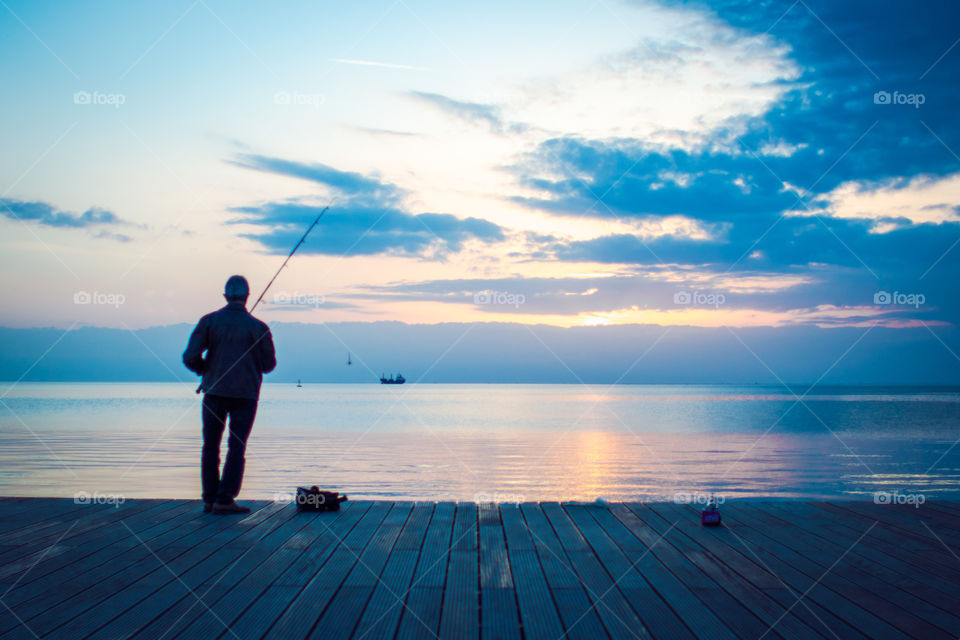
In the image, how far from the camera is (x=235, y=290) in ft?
19.2

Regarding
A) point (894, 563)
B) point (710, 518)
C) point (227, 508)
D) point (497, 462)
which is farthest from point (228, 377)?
point (497, 462)

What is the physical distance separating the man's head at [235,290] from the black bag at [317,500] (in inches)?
70.9

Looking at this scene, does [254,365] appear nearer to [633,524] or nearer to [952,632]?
[633,524]

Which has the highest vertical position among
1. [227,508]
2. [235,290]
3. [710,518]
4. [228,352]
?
[235,290]

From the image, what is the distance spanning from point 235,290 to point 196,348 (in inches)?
24.0

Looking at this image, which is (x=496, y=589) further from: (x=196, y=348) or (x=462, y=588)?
(x=196, y=348)

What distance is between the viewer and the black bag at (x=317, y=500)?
5.65 meters

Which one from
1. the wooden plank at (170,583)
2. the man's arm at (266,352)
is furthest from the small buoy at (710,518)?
the man's arm at (266,352)

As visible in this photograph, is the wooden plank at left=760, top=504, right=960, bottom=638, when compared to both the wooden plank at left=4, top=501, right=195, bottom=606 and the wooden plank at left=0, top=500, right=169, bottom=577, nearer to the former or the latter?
the wooden plank at left=4, top=501, right=195, bottom=606

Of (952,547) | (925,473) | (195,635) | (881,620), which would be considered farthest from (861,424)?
(195,635)

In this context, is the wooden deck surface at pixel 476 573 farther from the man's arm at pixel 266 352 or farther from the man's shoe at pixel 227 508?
the man's arm at pixel 266 352

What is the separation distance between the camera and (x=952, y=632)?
9.61ft

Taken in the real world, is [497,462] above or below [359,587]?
below

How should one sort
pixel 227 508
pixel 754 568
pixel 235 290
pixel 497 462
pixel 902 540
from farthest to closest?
1. pixel 497 462
2. pixel 235 290
3. pixel 227 508
4. pixel 902 540
5. pixel 754 568
